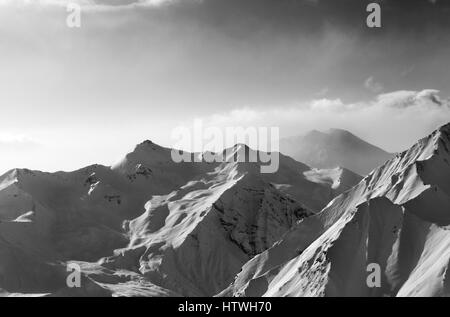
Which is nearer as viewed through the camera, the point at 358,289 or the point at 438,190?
the point at 358,289

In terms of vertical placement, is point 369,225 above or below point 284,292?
above

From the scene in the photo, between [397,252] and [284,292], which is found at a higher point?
[397,252]

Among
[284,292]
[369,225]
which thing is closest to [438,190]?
[369,225]

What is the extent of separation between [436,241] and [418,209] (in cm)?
2050
